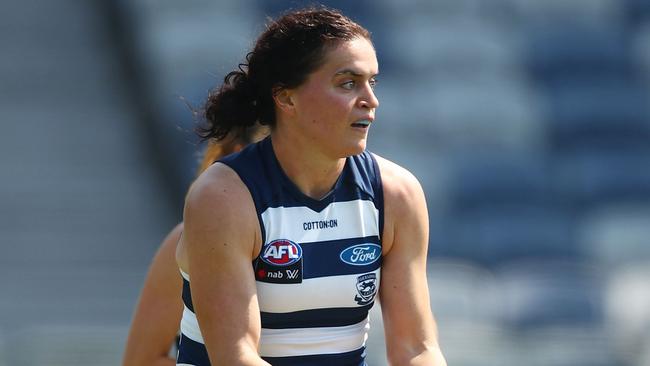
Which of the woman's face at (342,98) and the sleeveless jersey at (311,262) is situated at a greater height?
the woman's face at (342,98)

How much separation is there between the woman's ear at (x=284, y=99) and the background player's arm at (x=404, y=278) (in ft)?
1.02

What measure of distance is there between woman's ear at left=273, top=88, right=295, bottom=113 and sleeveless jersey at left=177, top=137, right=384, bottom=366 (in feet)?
0.41

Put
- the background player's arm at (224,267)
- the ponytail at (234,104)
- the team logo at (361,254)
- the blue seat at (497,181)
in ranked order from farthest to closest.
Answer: the blue seat at (497,181) → the ponytail at (234,104) → the team logo at (361,254) → the background player's arm at (224,267)

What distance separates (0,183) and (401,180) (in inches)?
282

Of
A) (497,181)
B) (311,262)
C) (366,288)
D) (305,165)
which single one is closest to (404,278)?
(366,288)

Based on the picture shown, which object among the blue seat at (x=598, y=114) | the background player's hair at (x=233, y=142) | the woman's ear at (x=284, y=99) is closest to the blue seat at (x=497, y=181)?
the blue seat at (x=598, y=114)

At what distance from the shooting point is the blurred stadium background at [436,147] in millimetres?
8375

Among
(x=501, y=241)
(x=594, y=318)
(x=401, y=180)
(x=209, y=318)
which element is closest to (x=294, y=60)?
(x=401, y=180)

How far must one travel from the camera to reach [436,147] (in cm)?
905

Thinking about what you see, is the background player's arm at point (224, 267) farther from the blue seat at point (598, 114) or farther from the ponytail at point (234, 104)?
the blue seat at point (598, 114)

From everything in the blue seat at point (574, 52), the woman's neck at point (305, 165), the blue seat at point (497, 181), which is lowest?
the woman's neck at point (305, 165)

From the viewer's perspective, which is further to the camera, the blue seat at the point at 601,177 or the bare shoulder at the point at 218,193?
the blue seat at the point at 601,177

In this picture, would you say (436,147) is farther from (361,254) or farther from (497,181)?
(361,254)

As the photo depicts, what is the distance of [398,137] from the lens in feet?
29.8
